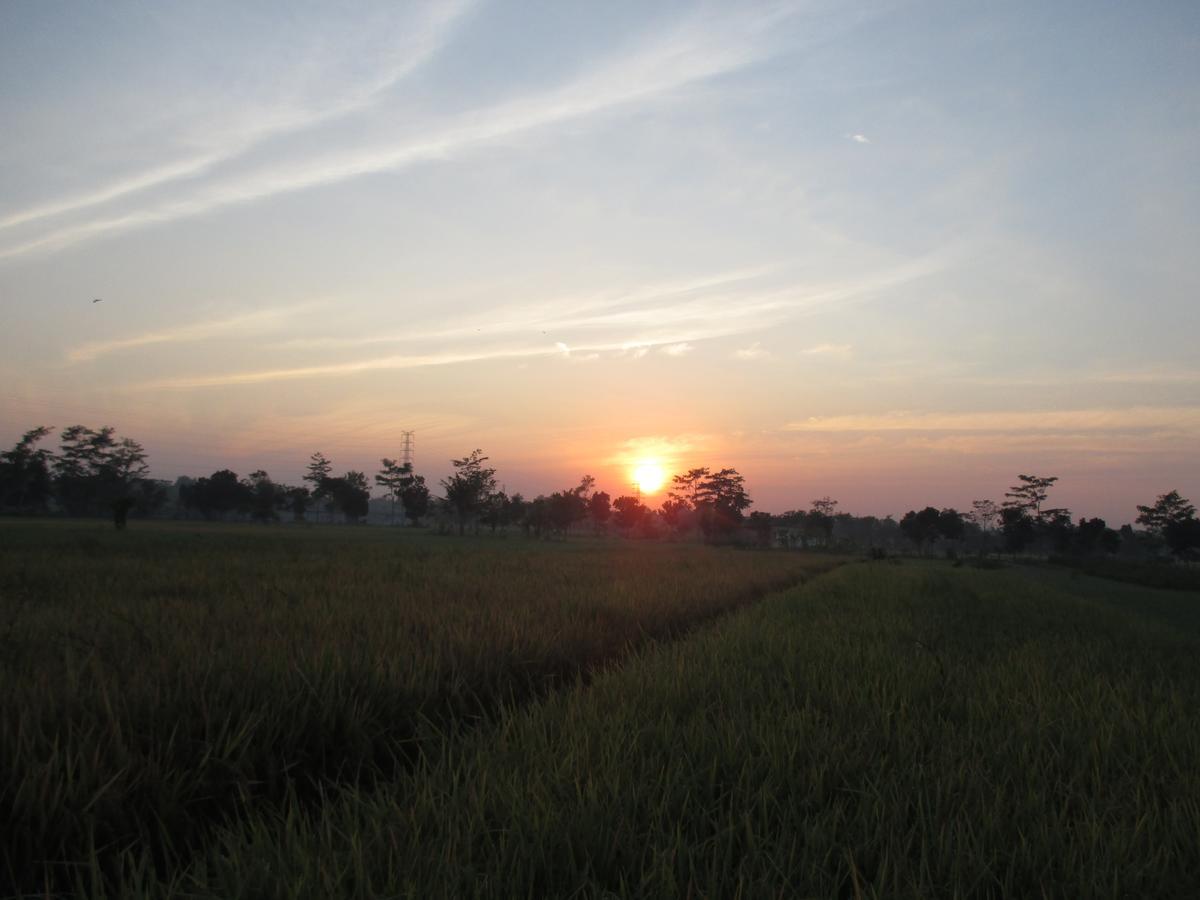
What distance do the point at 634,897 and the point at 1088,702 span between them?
11.8 ft

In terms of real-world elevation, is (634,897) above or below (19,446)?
below

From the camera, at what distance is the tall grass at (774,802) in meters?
1.75

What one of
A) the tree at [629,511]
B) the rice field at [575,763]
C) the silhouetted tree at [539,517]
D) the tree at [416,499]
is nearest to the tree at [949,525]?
the tree at [629,511]

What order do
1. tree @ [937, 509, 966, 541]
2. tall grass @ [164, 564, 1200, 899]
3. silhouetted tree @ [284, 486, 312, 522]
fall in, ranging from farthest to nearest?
silhouetted tree @ [284, 486, 312, 522], tree @ [937, 509, 966, 541], tall grass @ [164, 564, 1200, 899]

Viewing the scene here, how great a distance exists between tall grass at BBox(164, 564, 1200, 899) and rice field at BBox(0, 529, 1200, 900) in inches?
0.5

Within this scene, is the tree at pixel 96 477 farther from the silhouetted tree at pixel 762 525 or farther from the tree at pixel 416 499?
the silhouetted tree at pixel 762 525

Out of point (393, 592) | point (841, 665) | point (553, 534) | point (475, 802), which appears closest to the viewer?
point (475, 802)

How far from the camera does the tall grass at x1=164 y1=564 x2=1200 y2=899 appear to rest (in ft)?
5.73

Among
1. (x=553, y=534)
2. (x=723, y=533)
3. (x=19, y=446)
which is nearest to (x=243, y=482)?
(x=19, y=446)

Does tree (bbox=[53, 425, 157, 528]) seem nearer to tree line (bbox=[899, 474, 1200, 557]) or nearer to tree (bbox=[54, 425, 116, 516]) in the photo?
tree (bbox=[54, 425, 116, 516])

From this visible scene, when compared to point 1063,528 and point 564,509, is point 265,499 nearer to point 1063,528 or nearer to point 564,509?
point 564,509

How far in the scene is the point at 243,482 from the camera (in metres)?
84.6

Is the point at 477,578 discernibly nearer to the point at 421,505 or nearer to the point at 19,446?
the point at 421,505

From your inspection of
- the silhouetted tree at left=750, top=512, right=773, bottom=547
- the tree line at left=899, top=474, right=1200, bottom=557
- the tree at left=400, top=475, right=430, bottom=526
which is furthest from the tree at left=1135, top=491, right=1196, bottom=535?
the tree at left=400, top=475, right=430, bottom=526
